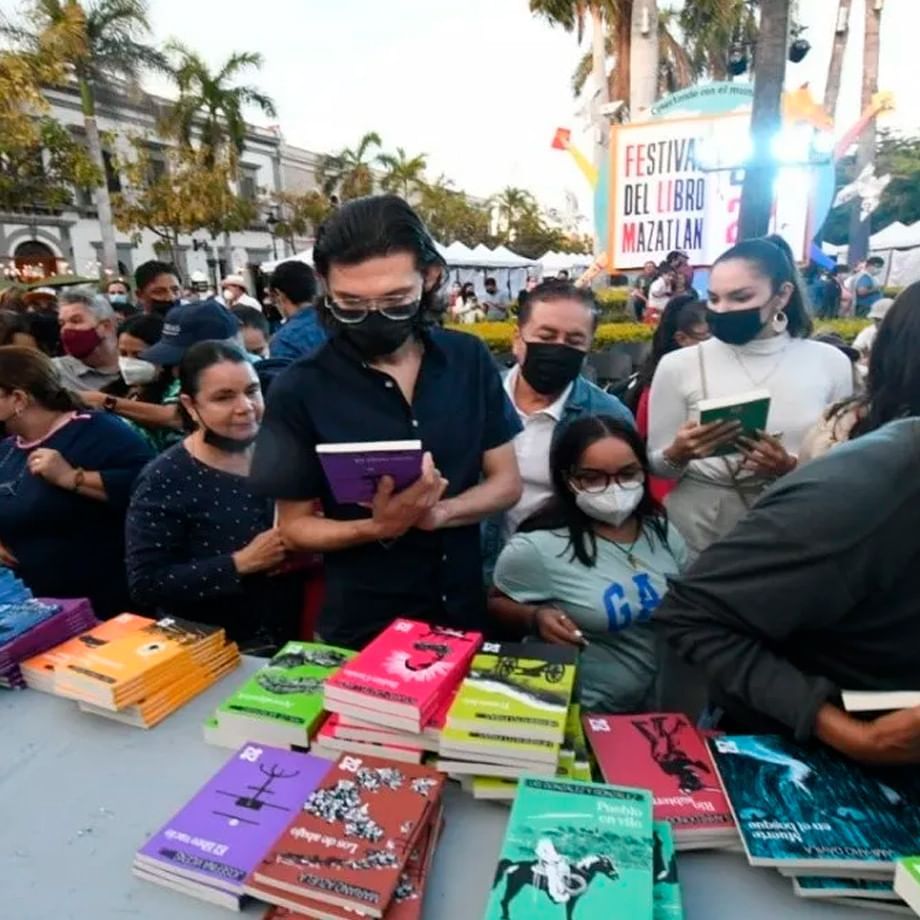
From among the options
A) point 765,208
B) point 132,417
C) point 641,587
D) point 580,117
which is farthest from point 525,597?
point 580,117

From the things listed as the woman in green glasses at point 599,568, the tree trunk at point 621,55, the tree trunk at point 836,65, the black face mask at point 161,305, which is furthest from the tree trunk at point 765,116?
the tree trunk at point 836,65

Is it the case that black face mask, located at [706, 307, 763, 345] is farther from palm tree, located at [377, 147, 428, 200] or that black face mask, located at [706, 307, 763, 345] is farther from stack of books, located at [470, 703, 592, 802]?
palm tree, located at [377, 147, 428, 200]

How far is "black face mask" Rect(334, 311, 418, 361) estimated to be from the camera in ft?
5.03

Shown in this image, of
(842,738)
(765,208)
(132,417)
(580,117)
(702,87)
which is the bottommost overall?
(842,738)

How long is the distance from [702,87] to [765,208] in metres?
3.48

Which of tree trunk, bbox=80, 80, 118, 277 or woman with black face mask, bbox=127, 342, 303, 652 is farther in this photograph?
tree trunk, bbox=80, 80, 118, 277

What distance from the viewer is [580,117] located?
57.4 ft

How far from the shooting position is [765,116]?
17.6ft

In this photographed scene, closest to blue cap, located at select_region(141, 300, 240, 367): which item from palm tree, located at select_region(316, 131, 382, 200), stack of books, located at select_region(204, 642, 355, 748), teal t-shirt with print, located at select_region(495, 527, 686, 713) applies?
teal t-shirt with print, located at select_region(495, 527, 686, 713)

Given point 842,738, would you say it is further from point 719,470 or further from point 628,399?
point 628,399

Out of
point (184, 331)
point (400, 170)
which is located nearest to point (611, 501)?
point (184, 331)

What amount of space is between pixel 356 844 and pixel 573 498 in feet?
3.65

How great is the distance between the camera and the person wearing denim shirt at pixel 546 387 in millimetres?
2205

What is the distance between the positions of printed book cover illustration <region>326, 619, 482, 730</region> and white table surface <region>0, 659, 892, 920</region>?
19cm
